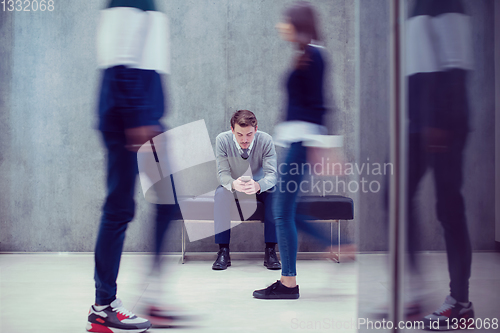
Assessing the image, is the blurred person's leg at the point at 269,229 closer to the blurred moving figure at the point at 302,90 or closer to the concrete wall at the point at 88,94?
the concrete wall at the point at 88,94

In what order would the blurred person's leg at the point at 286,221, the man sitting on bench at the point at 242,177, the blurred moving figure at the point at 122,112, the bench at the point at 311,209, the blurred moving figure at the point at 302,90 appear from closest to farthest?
the blurred moving figure at the point at 122,112
the blurred moving figure at the point at 302,90
the blurred person's leg at the point at 286,221
the man sitting on bench at the point at 242,177
the bench at the point at 311,209

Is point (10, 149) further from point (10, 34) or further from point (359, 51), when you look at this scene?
point (359, 51)

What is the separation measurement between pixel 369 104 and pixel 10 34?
297 centimetres

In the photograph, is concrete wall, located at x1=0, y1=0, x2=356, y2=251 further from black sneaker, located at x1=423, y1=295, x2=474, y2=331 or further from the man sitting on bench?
black sneaker, located at x1=423, y1=295, x2=474, y2=331

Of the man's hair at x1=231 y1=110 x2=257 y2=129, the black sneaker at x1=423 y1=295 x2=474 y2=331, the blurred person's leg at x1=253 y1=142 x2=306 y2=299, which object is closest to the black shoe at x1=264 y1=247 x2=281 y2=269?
the blurred person's leg at x1=253 y1=142 x2=306 y2=299

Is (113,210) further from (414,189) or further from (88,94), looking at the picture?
(88,94)

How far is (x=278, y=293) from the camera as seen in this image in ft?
5.90

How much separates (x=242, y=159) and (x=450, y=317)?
1.68 m

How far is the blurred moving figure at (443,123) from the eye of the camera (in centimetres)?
97

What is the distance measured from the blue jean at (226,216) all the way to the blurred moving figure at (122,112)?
4.19ft

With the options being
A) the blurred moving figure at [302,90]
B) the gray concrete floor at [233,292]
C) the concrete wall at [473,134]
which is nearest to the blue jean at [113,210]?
the gray concrete floor at [233,292]

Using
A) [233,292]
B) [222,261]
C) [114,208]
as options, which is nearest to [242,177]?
[222,261]

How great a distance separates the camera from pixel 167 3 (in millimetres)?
3086

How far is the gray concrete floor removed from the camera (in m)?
1.05
